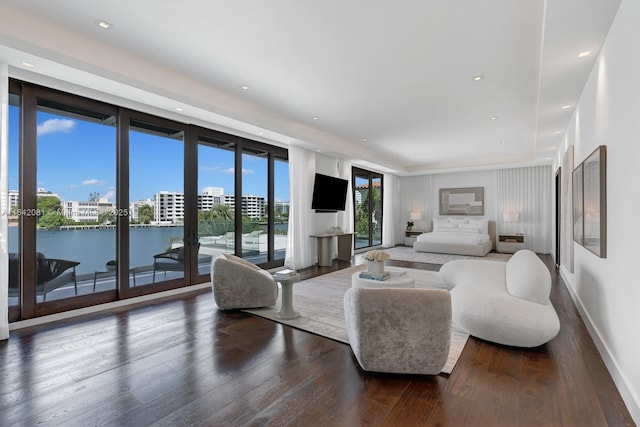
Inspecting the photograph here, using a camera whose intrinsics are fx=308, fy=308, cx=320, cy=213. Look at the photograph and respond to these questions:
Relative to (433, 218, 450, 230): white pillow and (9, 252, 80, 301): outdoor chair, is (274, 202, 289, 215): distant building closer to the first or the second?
(9, 252, 80, 301): outdoor chair

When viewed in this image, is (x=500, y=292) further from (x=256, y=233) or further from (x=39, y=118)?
(x=39, y=118)

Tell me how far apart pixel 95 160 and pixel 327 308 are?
3.56 meters

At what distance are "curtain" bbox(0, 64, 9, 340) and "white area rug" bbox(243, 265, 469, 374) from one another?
7.67 feet

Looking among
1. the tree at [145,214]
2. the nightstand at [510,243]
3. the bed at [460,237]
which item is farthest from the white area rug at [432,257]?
the tree at [145,214]

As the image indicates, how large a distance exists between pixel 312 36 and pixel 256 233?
409cm

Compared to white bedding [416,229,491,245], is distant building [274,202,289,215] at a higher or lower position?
higher

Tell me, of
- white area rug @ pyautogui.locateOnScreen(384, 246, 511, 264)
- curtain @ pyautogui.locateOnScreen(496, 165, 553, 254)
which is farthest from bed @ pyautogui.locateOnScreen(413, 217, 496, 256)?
curtain @ pyautogui.locateOnScreen(496, 165, 553, 254)

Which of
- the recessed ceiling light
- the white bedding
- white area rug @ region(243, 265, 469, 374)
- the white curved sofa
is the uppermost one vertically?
the recessed ceiling light

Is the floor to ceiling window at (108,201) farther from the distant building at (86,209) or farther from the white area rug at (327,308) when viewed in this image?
the white area rug at (327,308)

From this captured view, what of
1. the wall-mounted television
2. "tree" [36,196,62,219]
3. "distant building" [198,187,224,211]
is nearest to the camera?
"tree" [36,196,62,219]

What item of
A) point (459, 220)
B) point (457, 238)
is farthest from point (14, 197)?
point (459, 220)

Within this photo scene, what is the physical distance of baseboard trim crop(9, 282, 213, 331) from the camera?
10.9ft

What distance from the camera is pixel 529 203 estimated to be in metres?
9.30

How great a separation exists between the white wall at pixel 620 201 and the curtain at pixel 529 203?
7046mm
